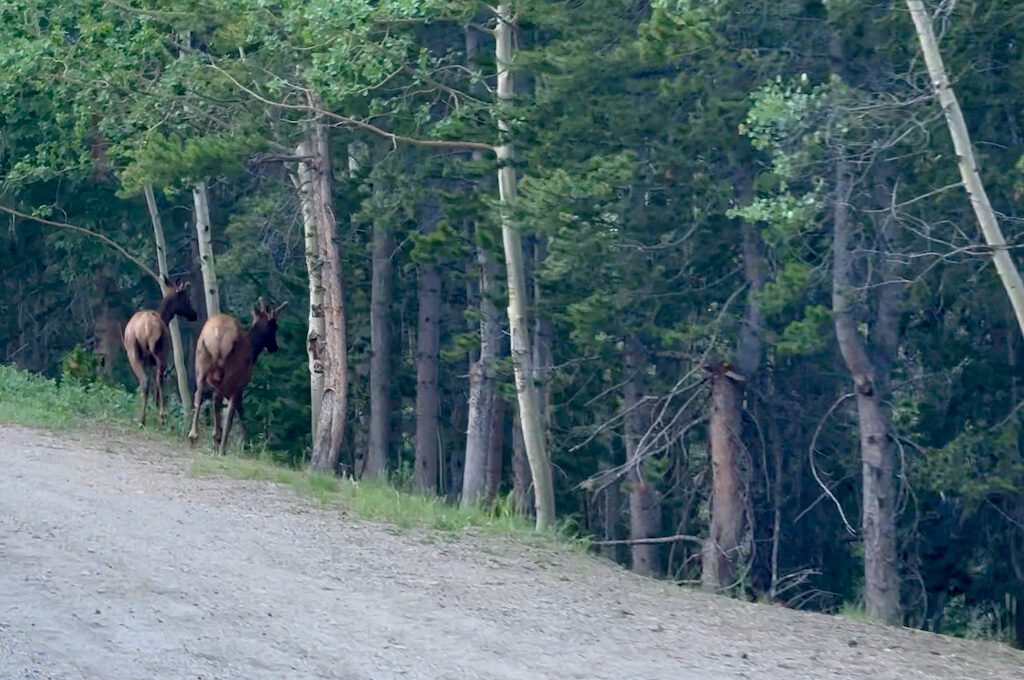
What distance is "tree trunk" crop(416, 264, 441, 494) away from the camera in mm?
27656

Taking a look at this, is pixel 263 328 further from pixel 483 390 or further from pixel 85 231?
pixel 85 231

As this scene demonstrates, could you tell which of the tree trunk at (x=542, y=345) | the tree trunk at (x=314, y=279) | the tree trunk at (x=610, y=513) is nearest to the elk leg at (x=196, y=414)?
the tree trunk at (x=314, y=279)

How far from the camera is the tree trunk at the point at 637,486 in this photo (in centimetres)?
2373

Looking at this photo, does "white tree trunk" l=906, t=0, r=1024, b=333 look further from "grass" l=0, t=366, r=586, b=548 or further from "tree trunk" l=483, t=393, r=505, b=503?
"tree trunk" l=483, t=393, r=505, b=503

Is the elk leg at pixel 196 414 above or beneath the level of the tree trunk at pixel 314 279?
beneath

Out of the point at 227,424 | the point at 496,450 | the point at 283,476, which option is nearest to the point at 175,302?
the point at 227,424

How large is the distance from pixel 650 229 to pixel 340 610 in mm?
12728

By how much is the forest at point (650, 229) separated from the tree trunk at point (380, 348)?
0.27 feet

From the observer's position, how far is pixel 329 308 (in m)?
20.5

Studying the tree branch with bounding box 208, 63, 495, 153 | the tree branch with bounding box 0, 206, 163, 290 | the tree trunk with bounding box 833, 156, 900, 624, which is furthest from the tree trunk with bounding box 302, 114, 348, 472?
the tree trunk with bounding box 833, 156, 900, 624

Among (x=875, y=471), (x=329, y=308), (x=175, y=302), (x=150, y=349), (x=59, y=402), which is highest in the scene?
(x=329, y=308)

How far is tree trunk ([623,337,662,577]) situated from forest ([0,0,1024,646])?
10cm

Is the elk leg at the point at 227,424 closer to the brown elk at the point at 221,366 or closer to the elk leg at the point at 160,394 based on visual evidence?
the brown elk at the point at 221,366

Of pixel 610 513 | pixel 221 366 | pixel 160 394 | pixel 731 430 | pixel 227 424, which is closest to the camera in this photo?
pixel 227 424
